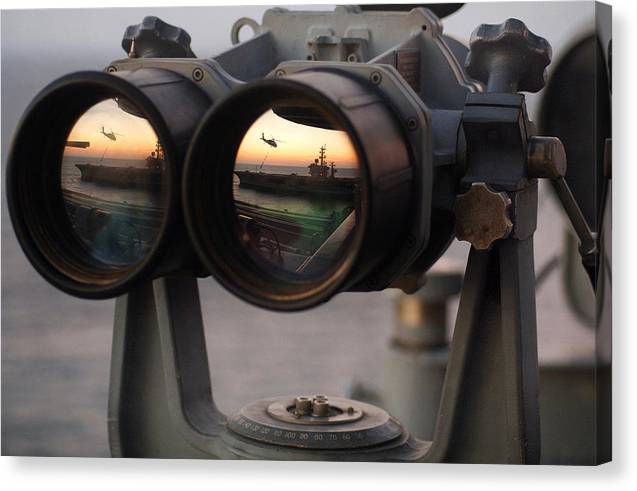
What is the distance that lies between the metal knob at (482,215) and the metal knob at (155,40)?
573 mm

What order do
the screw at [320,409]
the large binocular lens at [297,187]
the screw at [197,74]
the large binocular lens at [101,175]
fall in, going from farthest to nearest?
the screw at [320,409], the screw at [197,74], the large binocular lens at [101,175], the large binocular lens at [297,187]

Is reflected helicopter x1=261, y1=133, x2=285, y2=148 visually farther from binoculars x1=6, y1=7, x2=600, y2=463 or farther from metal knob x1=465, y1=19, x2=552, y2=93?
metal knob x1=465, y1=19, x2=552, y2=93

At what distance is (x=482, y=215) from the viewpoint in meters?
2.11

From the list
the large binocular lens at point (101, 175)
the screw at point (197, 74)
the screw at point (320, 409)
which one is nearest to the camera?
the large binocular lens at point (101, 175)

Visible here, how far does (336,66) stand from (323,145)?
111 mm

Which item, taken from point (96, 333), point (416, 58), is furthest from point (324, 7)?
point (96, 333)

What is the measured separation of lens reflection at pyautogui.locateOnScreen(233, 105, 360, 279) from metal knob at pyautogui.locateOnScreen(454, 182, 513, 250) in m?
0.17

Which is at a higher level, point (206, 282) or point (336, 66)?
point (336, 66)

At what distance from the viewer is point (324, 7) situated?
8.39 feet

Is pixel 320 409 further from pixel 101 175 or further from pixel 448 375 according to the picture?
pixel 101 175

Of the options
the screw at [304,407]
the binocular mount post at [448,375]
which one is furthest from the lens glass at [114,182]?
the screw at [304,407]

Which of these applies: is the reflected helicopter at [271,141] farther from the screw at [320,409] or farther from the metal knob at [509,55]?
the screw at [320,409]

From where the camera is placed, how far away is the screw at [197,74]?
2.12 metres

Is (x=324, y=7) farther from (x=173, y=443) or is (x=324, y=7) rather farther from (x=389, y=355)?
(x=389, y=355)
